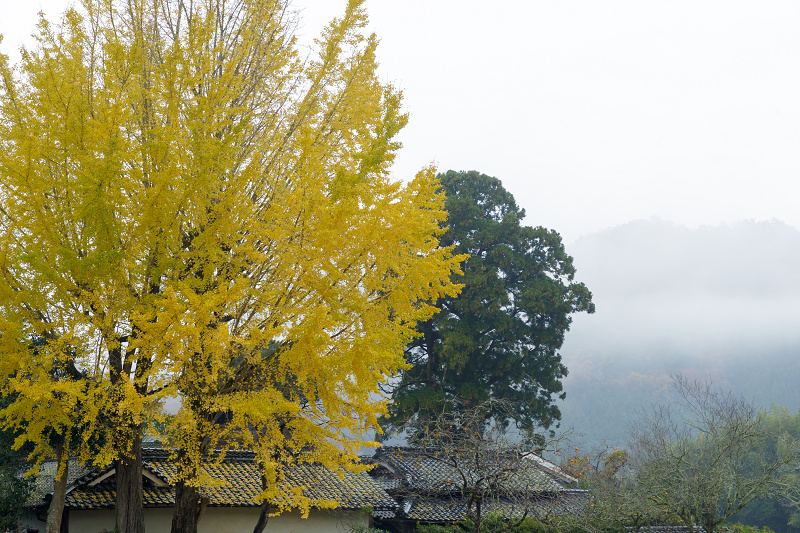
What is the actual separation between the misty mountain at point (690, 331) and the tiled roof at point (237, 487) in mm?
59095

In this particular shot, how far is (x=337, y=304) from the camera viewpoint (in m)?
6.52

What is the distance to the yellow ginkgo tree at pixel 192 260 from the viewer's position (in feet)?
21.3

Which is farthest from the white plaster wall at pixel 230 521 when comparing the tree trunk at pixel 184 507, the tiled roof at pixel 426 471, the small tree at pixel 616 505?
the tree trunk at pixel 184 507

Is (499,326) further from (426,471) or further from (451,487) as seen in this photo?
Result: (451,487)

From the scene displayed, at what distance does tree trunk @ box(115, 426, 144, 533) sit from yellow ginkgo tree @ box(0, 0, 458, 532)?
494mm

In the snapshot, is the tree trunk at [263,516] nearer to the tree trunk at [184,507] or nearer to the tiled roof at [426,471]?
the tree trunk at [184,507]

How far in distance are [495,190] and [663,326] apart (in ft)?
458

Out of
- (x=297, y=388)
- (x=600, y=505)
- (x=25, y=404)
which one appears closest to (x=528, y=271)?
(x=600, y=505)

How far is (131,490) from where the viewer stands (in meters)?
8.40

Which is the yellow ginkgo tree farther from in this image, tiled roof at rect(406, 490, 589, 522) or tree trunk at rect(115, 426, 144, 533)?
tiled roof at rect(406, 490, 589, 522)

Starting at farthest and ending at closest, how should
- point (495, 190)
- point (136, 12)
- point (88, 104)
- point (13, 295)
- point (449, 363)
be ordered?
point (495, 190) < point (449, 363) < point (136, 12) < point (88, 104) < point (13, 295)

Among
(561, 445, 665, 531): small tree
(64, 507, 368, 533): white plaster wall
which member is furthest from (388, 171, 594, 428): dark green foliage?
(561, 445, 665, 531): small tree

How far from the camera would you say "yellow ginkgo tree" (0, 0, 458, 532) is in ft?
21.3

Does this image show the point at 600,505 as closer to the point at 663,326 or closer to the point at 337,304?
the point at 337,304
